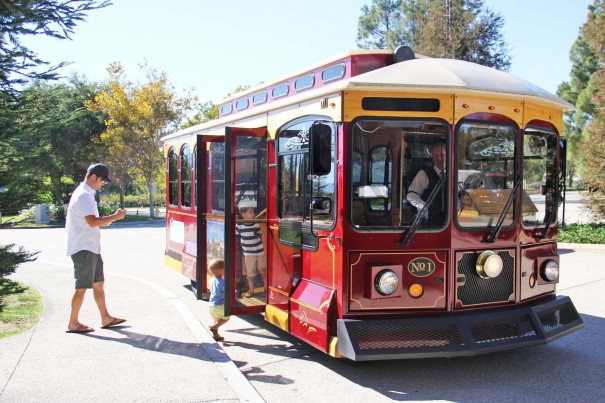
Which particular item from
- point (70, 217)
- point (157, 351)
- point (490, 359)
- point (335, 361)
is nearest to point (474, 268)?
point (490, 359)

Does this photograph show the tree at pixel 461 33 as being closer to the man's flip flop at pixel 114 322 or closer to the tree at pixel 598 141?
the tree at pixel 598 141

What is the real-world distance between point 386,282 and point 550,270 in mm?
1982

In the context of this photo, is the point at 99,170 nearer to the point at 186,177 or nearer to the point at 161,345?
the point at 161,345

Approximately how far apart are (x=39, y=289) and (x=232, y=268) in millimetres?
4451

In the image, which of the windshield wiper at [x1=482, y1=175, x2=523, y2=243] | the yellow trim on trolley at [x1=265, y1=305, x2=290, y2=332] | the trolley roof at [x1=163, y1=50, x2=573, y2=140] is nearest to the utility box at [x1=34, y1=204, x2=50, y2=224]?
the yellow trim on trolley at [x1=265, y1=305, x2=290, y2=332]

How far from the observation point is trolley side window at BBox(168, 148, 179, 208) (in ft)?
32.1

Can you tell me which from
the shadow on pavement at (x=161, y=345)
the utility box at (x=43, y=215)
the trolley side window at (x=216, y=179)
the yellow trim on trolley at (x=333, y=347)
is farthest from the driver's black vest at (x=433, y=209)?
the utility box at (x=43, y=215)

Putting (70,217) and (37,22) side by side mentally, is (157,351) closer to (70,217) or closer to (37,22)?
(70,217)

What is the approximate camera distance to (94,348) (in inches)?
222

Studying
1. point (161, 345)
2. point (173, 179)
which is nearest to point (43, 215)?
point (173, 179)

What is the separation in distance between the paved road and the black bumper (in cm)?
35

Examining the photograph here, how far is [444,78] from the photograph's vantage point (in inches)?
197

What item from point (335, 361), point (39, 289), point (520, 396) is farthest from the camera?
point (39, 289)

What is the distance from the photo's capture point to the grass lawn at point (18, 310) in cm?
516
